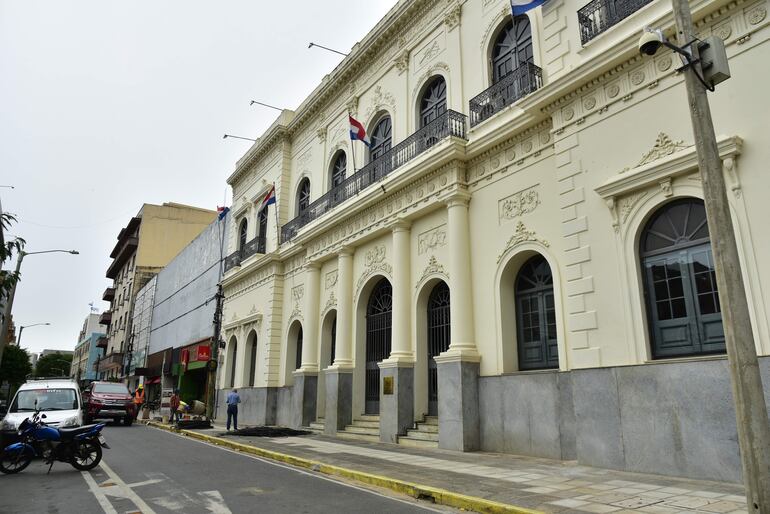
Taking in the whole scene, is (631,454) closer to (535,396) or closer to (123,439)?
(535,396)

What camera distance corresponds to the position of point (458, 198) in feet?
44.6

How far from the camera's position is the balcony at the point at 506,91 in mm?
12219

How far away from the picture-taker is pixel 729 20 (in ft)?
27.7

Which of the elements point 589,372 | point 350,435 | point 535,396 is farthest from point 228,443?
point 589,372

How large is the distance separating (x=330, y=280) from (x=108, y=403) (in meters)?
11.4

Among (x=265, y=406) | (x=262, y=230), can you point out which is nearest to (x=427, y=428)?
(x=265, y=406)

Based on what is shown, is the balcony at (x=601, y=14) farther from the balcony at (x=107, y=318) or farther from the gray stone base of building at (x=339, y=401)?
the balcony at (x=107, y=318)

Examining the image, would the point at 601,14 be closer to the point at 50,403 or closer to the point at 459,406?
the point at 459,406

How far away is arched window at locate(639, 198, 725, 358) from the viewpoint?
8.30 m

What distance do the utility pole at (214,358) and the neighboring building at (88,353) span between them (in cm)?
4444

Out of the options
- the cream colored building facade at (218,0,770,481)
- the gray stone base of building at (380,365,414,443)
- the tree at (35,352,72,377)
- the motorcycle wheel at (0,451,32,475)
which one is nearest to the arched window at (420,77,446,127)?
the cream colored building facade at (218,0,770,481)

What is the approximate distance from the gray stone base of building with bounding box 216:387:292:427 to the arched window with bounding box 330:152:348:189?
8.23 metres

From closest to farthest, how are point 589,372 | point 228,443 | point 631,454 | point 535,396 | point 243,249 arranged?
point 631,454 → point 589,372 → point 535,396 → point 228,443 → point 243,249

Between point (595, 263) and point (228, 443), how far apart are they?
34.6 ft
